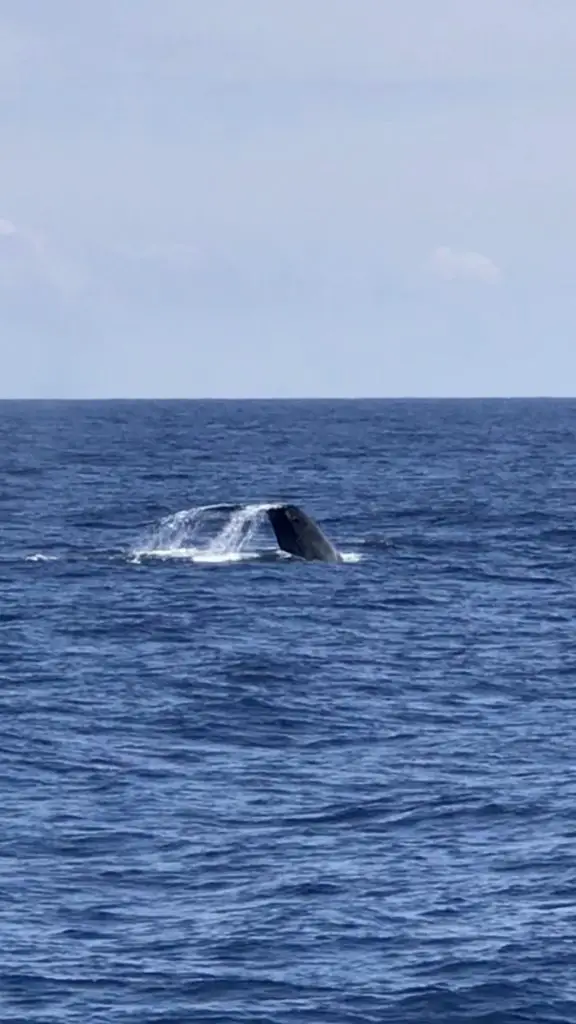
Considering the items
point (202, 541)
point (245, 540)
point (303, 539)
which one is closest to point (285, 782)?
point (303, 539)

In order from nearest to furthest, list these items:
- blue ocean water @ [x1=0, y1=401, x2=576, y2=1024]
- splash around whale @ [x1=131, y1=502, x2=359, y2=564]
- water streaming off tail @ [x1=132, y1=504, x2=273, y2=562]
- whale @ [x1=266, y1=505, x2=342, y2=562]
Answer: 1. blue ocean water @ [x1=0, y1=401, x2=576, y2=1024]
2. splash around whale @ [x1=131, y1=502, x2=359, y2=564]
3. whale @ [x1=266, y1=505, x2=342, y2=562]
4. water streaming off tail @ [x1=132, y1=504, x2=273, y2=562]

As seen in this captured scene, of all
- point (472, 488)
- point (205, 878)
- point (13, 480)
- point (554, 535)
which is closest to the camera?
point (205, 878)

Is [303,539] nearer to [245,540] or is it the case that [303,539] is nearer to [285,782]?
[245,540]

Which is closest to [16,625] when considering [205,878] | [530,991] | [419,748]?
[419,748]

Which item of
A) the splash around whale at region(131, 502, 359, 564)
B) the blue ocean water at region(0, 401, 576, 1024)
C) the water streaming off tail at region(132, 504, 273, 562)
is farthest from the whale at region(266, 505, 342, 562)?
the water streaming off tail at region(132, 504, 273, 562)

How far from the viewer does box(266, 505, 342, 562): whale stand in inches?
1692

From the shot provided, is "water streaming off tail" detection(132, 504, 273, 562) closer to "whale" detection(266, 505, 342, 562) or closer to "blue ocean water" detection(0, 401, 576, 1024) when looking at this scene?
"blue ocean water" detection(0, 401, 576, 1024)

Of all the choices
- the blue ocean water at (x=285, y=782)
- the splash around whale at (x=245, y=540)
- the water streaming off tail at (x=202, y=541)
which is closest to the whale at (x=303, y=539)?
the splash around whale at (x=245, y=540)

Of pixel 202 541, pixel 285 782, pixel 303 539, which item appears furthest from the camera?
pixel 202 541

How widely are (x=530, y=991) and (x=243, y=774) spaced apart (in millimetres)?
7383

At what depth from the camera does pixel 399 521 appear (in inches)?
2229

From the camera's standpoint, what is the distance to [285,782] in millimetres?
23938

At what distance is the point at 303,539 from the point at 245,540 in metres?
5.35

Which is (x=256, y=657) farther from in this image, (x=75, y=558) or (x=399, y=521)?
(x=399, y=521)
